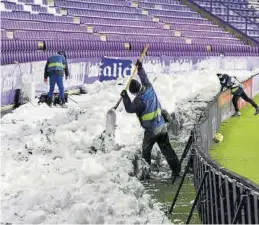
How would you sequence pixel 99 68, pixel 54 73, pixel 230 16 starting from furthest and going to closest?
pixel 230 16 → pixel 99 68 → pixel 54 73

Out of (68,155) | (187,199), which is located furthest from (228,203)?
(68,155)

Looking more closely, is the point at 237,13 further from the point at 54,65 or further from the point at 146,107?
the point at 146,107

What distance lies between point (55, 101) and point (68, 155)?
718 cm

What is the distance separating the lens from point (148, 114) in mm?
9000

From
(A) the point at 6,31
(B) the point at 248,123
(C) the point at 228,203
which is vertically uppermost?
(A) the point at 6,31

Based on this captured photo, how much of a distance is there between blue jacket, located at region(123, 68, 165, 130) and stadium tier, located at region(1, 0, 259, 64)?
894 cm

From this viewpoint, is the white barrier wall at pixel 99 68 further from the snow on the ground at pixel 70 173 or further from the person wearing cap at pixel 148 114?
the person wearing cap at pixel 148 114

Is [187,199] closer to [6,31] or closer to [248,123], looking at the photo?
[248,123]

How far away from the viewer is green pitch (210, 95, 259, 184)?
1076cm

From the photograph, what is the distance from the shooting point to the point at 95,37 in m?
24.0

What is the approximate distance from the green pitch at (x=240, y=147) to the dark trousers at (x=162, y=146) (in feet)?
5.27

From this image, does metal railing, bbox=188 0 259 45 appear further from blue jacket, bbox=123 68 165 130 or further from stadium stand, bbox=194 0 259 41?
blue jacket, bbox=123 68 165 130

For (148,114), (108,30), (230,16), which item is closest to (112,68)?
(108,30)

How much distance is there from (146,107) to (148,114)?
14 centimetres
